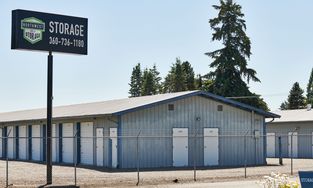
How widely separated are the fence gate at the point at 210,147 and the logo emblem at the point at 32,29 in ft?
45.9

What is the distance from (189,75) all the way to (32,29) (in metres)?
72.6

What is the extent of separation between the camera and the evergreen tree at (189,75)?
9414cm

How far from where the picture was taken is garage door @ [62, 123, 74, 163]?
38.4m

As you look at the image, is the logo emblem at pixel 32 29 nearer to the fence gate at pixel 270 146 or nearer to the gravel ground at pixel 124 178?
the gravel ground at pixel 124 178

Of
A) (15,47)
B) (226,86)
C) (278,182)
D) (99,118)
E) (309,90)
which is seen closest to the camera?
(278,182)

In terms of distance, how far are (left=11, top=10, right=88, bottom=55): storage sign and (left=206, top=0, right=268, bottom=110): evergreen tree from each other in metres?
39.1

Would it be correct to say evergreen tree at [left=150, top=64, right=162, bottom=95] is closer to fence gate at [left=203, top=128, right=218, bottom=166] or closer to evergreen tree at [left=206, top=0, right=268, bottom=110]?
evergreen tree at [left=206, top=0, right=268, bottom=110]

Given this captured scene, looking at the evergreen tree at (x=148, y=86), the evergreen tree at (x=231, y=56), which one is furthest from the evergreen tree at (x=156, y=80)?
the evergreen tree at (x=231, y=56)

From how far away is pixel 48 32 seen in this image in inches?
979

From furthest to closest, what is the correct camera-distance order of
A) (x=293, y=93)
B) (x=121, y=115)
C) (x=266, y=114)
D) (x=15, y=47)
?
(x=293, y=93)
(x=266, y=114)
(x=121, y=115)
(x=15, y=47)

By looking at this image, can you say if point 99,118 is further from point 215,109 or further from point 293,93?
point 293,93

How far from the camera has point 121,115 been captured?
32.9 meters

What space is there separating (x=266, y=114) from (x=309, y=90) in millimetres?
35342

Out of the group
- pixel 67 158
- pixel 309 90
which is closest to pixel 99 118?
pixel 67 158
